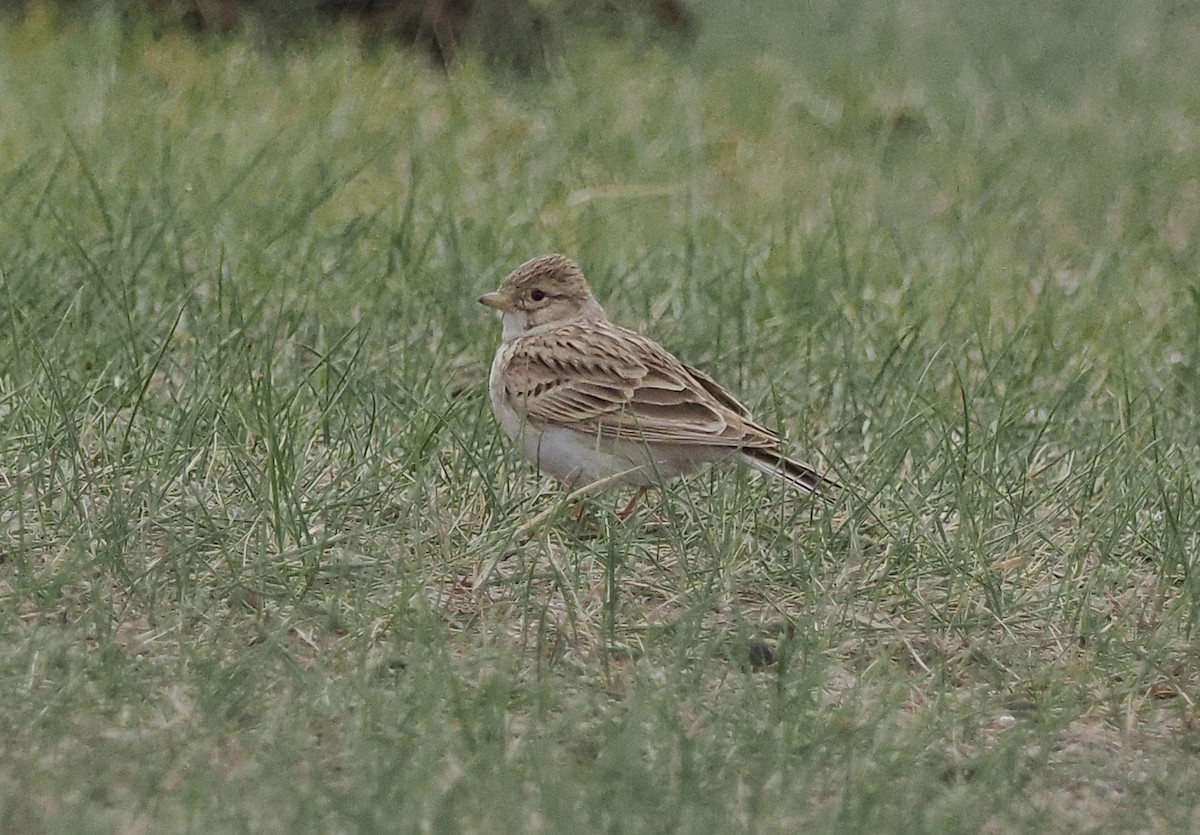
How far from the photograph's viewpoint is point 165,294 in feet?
22.6

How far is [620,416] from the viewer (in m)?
5.64

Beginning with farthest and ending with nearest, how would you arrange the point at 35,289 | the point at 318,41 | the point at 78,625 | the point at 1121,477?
the point at 318,41, the point at 35,289, the point at 1121,477, the point at 78,625

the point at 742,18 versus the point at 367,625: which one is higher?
the point at 367,625

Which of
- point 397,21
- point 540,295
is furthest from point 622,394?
point 397,21

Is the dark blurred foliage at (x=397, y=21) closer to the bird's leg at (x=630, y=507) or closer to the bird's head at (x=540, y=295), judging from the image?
Answer: the bird's head at (x=540, y=295)

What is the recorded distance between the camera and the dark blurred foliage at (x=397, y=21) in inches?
428

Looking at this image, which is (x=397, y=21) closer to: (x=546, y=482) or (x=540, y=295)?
(x=540, y=295)

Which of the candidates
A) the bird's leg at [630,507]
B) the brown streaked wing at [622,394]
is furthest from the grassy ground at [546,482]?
the brown streaked wing at [622,394]

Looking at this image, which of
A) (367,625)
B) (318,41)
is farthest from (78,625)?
(318,41)

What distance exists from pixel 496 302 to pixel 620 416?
32.4 inches

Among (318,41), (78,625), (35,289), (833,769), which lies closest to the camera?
(833,769)

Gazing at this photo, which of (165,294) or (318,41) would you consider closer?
(165,294)

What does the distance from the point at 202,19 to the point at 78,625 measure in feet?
23.0

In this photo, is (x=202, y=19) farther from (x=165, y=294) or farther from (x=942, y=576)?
(x=942, y=576)
